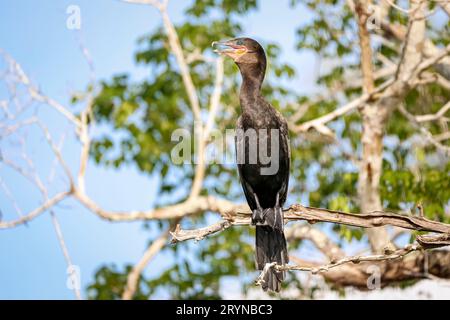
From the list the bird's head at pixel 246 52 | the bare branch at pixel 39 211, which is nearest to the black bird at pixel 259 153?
the bird's head at pixel 246 52

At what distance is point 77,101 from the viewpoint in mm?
9109

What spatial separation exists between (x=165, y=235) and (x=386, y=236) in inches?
120

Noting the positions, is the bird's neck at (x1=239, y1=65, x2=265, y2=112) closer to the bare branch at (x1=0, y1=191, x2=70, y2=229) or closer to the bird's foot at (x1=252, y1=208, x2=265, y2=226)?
the bird's foot at (x1=252, y1=208, x2=265, y2=226)

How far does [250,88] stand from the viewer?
5387mm

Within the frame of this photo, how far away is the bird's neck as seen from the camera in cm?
537

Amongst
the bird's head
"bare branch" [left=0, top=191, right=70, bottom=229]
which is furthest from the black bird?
"bare branch" [left=0, top=191, right=70, bottom=229]

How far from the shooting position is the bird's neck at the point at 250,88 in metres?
5.37

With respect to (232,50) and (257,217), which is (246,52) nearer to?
(232,50)

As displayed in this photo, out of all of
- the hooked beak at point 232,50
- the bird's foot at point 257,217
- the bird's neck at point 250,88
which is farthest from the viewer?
the hooked beak at point 232,50

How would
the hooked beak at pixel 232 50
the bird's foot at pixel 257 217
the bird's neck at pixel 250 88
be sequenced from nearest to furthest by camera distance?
the bird's foot at pixel 257 217
the bird's neck at pixel 250 88
the hooked beak at pixel 232 50

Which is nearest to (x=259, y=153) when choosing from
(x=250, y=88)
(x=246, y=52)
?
(x=250, y=88)

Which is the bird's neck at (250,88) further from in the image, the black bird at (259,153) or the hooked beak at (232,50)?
the hooked beak at (232,50)
